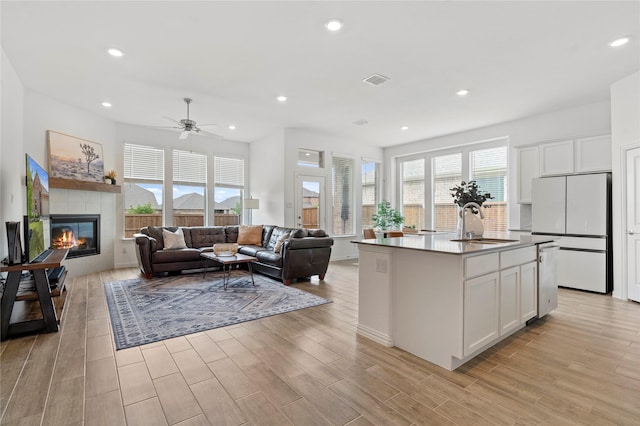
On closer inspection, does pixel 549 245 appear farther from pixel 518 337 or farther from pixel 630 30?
pixel 630 30

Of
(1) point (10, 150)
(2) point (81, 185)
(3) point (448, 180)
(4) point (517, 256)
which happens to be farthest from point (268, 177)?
(4) point (517, 256)

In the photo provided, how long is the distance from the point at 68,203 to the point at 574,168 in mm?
8561

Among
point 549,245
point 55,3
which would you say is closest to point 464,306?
point 549,245

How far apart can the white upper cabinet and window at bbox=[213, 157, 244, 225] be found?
6.88 meters

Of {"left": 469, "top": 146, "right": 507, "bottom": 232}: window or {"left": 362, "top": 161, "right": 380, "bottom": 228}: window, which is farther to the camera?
{"left": 362, "top": 161, "right": 380, "bottom": 228}: window

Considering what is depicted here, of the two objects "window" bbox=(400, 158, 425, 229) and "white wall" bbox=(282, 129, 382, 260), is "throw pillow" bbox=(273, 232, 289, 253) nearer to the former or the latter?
"white wall" bbox=(282, 129, 382, 260)

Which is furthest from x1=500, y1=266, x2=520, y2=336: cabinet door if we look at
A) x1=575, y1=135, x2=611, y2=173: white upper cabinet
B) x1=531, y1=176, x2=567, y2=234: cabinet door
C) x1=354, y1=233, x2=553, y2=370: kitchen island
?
x1=575, y1=135, x2=611, y2=173: white upper cabinet

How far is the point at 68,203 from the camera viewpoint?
5.54 metres

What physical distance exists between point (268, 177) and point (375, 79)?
12.6ft

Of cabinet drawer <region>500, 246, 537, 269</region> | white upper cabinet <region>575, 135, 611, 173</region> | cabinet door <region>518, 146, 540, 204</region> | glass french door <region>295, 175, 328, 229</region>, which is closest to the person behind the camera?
cabinet drawer <region>500, 246, 537, 269</region>

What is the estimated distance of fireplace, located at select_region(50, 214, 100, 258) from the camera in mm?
5379

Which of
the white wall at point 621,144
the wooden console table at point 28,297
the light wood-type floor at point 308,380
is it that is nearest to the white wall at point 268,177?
the light wood-type floor at point 308,380

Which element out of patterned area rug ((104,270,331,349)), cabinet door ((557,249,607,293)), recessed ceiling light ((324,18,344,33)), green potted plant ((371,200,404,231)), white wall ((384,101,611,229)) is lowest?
patterned area rug ((104,270,331,349))

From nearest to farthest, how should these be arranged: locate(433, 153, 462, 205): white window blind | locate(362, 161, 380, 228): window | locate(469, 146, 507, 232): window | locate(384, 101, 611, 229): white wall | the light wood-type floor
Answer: the light wood-type floor → locate(384, 101, 611, 229): white wall → locate(469, 146, 507, 232): window → locate(433, 153, 462, 205): white window blind → locate(362, 161, 380, 228): window
